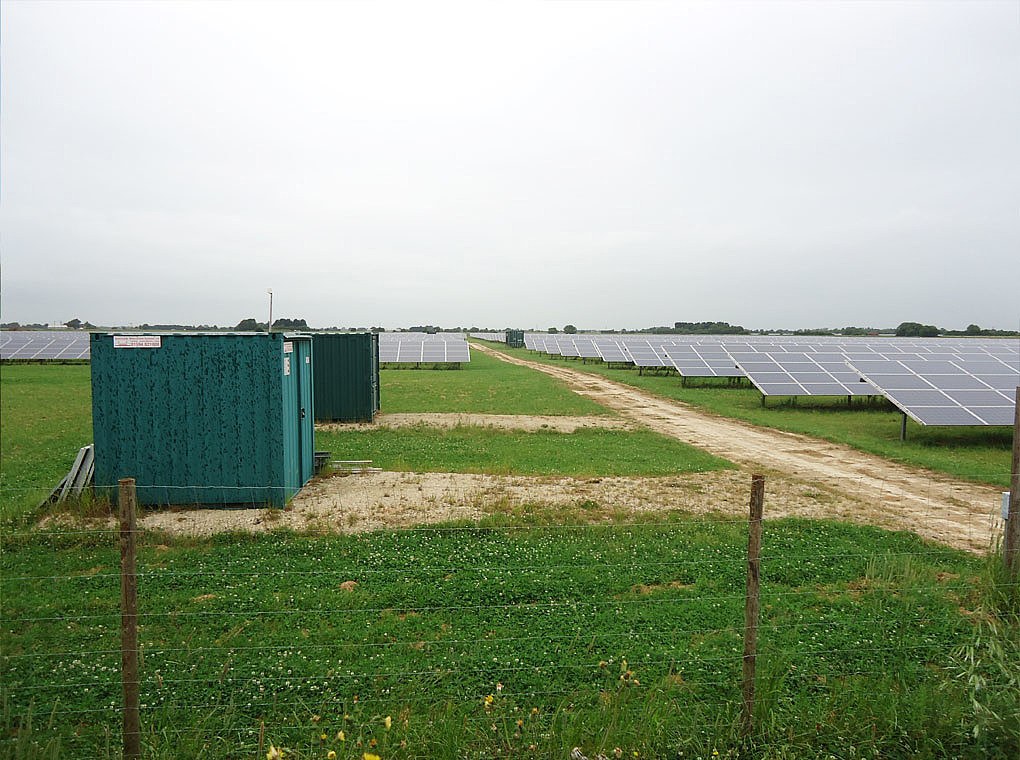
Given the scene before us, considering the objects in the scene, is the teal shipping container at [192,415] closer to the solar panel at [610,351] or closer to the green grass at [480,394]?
the green grass at [480,394]

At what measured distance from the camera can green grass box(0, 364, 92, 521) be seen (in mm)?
10789

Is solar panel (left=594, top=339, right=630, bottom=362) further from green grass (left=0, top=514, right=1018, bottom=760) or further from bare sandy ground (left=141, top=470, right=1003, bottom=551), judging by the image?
green grass (left=0, top=514, right=1018, bottom=760)

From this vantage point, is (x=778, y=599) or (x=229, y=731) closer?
(x=229, y=731)

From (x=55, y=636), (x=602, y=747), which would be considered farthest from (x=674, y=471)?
(x=55, y=636)

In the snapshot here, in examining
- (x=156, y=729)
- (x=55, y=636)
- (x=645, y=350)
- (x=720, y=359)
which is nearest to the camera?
(x=156, y=729)

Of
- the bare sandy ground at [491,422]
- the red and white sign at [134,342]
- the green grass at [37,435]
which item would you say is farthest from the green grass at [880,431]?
the green grass at [37,435]

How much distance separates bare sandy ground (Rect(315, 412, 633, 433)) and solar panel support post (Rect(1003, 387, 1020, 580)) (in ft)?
41.9

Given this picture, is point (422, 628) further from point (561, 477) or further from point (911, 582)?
point (561, 477)

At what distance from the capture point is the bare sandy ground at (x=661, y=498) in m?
9.27

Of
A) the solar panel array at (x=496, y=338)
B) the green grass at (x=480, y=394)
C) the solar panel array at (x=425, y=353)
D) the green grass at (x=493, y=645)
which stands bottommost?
the green grass at (x=493, y=645)

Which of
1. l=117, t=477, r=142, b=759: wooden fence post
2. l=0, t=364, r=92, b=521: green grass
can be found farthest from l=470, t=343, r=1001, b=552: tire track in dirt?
l=0, t=364, r=92, b=521: green grass

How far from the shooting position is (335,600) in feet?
20.6

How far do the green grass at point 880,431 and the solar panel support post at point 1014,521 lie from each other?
8.60 meters

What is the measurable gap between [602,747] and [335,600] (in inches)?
133
